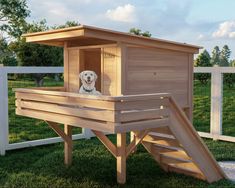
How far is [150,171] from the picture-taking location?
6.05 metres

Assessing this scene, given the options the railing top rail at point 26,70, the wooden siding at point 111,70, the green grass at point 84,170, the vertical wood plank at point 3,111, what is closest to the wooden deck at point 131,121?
the green grass at point 84,170

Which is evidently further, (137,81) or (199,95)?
(199,95)

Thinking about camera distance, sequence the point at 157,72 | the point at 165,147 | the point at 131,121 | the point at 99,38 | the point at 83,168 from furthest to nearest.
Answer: the point at 83,168 → the point at 165,147 → the point at 157,72 → the point at 99,38 → the point at 131,121

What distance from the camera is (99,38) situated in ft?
14.9

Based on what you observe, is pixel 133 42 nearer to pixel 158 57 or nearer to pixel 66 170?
pixel 158 57

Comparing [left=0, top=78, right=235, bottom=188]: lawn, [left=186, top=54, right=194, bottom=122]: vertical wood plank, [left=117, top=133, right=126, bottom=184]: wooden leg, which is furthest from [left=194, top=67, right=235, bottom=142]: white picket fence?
[left=117, top=133, right=126, bottom=184]: wooden leg

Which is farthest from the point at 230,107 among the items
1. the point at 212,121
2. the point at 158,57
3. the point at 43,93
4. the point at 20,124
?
the point at 43,93

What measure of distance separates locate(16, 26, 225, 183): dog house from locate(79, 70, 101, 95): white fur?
161mm

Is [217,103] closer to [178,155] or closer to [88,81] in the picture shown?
[178,155]

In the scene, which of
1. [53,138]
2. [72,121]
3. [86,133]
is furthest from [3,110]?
[72,121]

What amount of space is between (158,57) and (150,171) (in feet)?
6.56

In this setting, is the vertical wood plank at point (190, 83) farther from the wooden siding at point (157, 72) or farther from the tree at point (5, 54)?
the tree at point (5, 54)

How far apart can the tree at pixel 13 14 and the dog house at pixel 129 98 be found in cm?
1889

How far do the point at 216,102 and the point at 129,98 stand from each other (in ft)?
17.1
